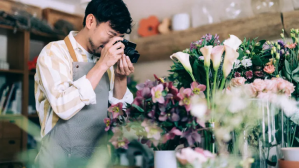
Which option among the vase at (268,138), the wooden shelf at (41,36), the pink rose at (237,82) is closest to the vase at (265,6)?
the pink rose at (237,82)

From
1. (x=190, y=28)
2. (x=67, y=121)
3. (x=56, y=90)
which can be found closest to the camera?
(x=56, y=90)

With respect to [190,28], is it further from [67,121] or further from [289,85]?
[289,85]

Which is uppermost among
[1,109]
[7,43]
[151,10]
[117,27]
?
[151,10]

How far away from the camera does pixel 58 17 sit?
3.66 meters

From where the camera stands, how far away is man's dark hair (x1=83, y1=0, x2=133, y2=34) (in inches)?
53.1

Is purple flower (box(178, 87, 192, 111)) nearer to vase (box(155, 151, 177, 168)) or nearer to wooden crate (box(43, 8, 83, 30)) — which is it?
vase (box(155, 151, 177, 168))

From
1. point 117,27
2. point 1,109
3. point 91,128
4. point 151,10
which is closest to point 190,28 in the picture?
point 151,10

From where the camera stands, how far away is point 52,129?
1.25 m

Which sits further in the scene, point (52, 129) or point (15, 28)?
point (15, 28)

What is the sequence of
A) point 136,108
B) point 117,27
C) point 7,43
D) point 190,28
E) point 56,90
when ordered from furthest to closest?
1. point 7,43
2. point 190,28
3. point 117,27
4. point 56,90
5. point 136,108

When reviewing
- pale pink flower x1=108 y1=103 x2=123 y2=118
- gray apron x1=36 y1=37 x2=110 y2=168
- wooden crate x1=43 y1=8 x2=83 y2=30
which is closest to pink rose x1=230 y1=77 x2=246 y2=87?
pale pink flower x1=108 y1=103 x2=123 y2=118

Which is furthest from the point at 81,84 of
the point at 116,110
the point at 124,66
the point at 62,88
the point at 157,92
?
the point at 157,92

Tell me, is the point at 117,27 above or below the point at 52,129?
above

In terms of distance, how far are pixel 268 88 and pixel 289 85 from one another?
0.19ft
